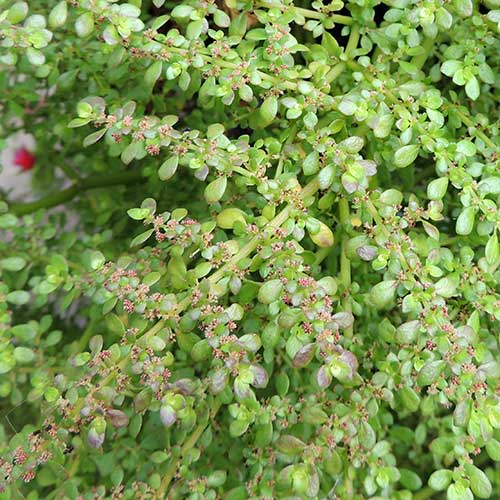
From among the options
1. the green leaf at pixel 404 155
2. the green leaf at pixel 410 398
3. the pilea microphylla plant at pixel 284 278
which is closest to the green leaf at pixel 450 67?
the pilea microphylla plant at pixel 284 278

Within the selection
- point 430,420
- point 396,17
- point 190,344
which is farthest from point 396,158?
point 430,420

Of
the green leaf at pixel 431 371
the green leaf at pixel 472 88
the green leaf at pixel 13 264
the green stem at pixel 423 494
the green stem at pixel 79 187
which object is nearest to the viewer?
the green leaf at pixel 431 371

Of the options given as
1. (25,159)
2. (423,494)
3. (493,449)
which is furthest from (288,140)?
(25,159)

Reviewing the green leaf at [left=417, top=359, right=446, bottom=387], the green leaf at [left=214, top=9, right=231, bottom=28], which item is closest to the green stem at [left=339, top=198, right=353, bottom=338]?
the green leaf at [left=417, top=359, right=446, bottom=387]

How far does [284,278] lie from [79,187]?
2.31ft

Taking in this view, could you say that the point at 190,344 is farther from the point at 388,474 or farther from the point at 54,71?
the point at 54,71

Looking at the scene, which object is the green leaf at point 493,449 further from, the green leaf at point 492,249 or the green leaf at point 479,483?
the green leaf at point 492,249

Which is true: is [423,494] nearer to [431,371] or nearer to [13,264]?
[431,371]

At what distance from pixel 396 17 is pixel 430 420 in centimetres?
52

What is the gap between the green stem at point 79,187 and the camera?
1.12 meters

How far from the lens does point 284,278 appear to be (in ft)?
Result: 2.05

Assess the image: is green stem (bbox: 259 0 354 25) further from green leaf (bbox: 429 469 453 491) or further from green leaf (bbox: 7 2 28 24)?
green leaf (bbox: 429 469 453 491)

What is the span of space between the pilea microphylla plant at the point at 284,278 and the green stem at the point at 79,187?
0.26m

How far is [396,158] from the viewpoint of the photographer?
0.69 meters
